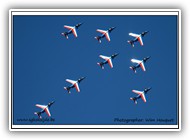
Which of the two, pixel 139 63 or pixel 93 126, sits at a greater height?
pixel 139 63

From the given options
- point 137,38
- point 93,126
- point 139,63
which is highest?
point 137,38

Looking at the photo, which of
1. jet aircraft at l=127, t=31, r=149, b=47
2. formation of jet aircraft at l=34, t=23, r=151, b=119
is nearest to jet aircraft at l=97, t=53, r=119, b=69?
formation of jet aircraft at l=34, t=23, r=151, b=119

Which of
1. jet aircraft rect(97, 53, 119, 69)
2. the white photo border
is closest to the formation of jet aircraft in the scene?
jet aircraft rect(97, 53, 119, 69)

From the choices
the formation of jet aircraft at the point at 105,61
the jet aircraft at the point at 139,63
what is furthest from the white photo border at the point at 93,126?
the jet aircraft at the point at 139,63

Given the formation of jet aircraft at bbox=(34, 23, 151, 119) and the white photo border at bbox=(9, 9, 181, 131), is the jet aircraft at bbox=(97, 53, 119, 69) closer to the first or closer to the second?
the formation of jet aircraft at bbox=(34, 23, 151, 119)

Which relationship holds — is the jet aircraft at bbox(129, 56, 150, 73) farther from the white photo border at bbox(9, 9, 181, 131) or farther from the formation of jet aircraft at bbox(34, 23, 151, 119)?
the white photo border at bbox(9, 9, 181, 131)

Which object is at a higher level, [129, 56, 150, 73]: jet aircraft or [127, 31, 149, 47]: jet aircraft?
[127, 31, 149, 47]: jet aircraft

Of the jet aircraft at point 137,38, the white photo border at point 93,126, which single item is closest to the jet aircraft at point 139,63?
the jet aircraft at point 137,38

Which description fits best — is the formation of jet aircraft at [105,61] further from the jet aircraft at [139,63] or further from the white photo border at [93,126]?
the white photo border at [93,126]

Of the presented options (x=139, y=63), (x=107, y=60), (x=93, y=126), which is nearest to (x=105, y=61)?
(x=107, y=60)

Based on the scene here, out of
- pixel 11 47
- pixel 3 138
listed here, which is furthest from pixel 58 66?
pixel 3 138

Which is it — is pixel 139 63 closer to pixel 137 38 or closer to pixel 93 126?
pixel 137 38

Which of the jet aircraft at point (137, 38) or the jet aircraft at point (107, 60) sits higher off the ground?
the jet aircraft at point (137, 38)
